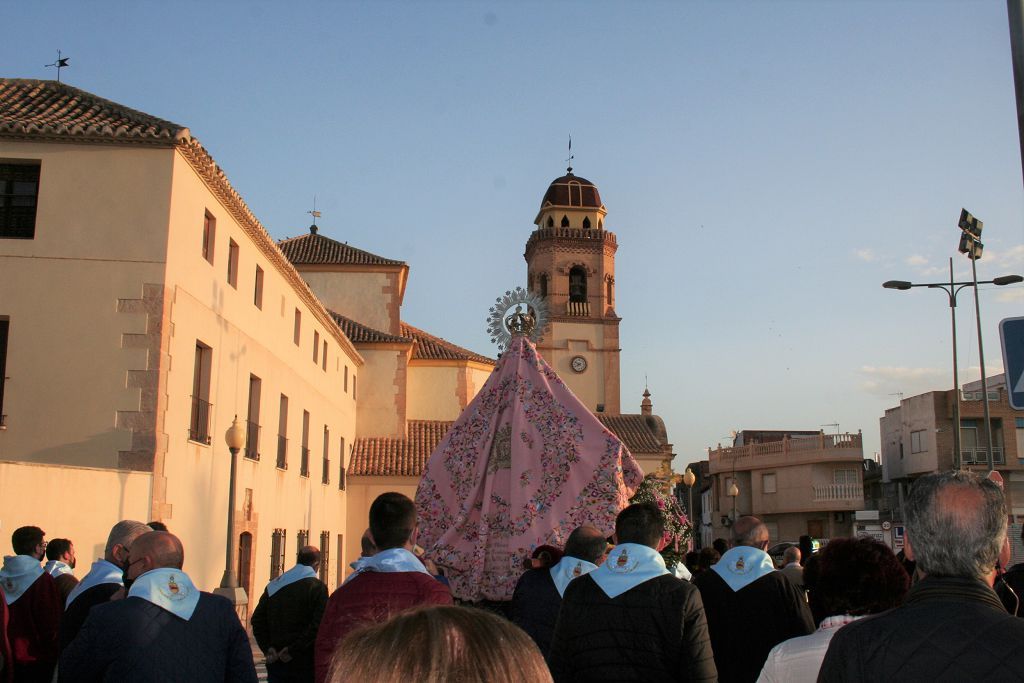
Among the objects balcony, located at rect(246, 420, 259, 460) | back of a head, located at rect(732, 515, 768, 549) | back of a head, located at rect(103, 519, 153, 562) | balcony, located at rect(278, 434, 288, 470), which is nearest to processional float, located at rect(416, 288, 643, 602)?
back of a head, located at rect(732, 515, 768, 549)

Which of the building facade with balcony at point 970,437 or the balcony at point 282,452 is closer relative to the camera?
the balcony at point 282,452

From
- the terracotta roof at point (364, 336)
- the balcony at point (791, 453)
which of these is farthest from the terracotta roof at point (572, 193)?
the terracotta roof at point (364, 336)

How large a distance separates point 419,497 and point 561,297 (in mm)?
55739

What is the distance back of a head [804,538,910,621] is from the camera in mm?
4062

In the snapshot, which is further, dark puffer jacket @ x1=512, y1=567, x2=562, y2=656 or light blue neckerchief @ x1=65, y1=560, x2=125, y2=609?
dark puffer jacket @ x1=512, y1=567, x2=562, y2=656

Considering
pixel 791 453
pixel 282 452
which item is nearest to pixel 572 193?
pixel 791 453

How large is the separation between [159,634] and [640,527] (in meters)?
2.22

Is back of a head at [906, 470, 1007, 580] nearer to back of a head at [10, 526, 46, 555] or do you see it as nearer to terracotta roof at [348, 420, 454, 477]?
back of a head at [10, 526, 46, 555]

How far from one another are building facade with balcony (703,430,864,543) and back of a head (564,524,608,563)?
46552 millimetres

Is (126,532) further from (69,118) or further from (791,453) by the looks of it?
(791,453)

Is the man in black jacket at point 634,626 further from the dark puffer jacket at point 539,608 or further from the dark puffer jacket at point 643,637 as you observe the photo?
the dark puffer jacket at point 539,608

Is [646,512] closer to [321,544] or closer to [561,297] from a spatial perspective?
[321,544]

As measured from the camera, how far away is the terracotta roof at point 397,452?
111 ft

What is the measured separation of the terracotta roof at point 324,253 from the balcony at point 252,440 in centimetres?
1626
